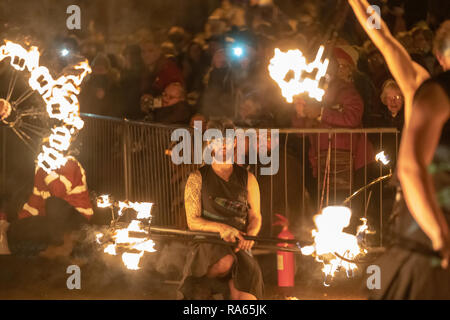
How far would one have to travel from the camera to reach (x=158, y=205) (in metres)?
7.80

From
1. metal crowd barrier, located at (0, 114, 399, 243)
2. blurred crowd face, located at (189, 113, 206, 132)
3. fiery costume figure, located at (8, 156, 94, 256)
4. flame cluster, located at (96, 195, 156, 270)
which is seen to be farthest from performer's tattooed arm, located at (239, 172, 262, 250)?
fiery costume figure, located at (8, 156, 94, 256)

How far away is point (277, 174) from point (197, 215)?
1.94 m

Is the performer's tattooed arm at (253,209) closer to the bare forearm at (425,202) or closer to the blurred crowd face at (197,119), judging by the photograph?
the blurred crowd face at (197,119)

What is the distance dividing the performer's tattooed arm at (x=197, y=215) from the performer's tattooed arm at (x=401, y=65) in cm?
243

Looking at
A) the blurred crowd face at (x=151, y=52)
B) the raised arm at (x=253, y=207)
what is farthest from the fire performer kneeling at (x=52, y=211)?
the raised arm at (x=253, y=207)

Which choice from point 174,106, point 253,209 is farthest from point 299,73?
point 174,106

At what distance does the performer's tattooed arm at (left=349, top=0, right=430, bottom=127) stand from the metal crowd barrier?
351 centimetres

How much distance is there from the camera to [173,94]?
27.7 ft

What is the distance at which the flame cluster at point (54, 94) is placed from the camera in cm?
740

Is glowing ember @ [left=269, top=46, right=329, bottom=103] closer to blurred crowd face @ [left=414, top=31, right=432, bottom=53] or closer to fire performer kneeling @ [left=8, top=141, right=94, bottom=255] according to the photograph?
blurred crowd face @ [left=414, top=31, right=432, bottom=53]

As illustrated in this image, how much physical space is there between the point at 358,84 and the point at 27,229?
4.37 metres
